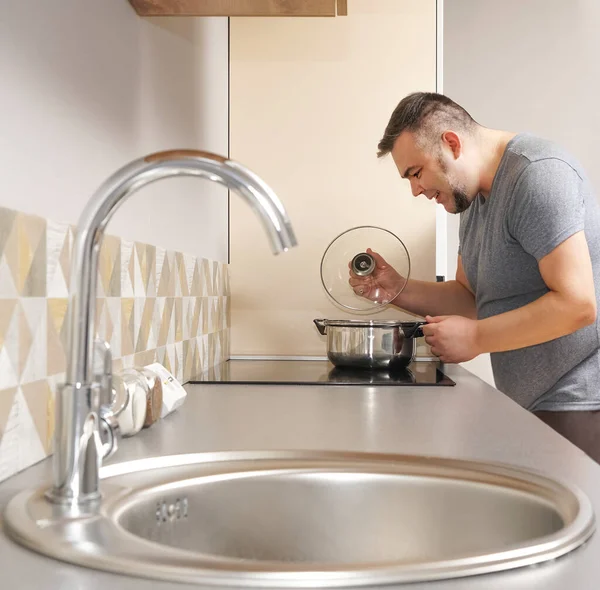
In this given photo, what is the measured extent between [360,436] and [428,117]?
44.2 inches

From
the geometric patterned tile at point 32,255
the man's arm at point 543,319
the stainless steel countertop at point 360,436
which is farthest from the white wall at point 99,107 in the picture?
the man's arm at point 543,319

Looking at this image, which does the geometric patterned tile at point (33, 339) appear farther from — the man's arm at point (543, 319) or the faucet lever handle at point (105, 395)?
the man's arm at point (543, 319)

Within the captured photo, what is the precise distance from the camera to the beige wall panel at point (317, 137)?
2.32 metres

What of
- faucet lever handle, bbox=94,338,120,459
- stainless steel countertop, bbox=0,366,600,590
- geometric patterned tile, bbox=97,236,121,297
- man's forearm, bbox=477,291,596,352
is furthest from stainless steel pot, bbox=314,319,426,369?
faucet lever handle, bbox=94,338,120,459

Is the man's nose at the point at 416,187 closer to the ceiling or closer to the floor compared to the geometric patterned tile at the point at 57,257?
closer to the ceiling

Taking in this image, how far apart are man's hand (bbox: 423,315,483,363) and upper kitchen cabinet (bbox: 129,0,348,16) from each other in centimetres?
78

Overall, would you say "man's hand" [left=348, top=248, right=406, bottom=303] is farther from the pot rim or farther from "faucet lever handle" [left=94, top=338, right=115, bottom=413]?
"faucet lever handle" [left=94, top=338, right=115, bottom=413]

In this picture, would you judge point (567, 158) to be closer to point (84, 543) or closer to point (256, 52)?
point (256, 52)

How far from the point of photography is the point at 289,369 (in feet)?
6.46

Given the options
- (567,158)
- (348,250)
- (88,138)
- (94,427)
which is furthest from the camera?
(348,250)

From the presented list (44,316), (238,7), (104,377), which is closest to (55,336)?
(44,316)

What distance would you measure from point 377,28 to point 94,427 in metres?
1.95

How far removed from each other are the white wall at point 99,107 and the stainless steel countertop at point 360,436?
0.32 m

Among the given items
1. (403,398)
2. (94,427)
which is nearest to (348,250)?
(403,398)
